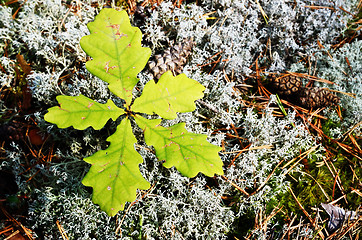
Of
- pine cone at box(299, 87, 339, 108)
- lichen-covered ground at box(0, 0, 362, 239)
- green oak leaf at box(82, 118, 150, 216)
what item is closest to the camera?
green oak leaf at box(82, 118, 150, 216)

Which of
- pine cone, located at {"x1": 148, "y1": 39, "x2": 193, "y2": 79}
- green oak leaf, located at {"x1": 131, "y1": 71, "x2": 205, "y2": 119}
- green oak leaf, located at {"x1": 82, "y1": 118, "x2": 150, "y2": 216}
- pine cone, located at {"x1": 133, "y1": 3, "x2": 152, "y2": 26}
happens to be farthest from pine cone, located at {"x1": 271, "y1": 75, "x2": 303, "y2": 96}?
green oak leaf, located at {"x1": 82, "y1": 118, "x2": 150, "y2": 216}

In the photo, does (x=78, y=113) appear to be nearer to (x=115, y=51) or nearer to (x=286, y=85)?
(x=115, y=51)

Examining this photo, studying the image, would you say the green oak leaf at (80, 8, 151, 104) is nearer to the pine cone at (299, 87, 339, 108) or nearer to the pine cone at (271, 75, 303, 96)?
the pine cone at (271, 75, 303, 96)

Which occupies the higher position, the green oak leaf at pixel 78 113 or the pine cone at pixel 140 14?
the pine cone at pixel 140 14

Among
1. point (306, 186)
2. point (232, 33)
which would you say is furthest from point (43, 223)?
point (232, 33)

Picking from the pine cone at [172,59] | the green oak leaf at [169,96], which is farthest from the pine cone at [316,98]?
the green oak leaf at [169,96]

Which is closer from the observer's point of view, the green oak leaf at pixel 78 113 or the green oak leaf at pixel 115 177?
the green oak leaf at pixel 115 177

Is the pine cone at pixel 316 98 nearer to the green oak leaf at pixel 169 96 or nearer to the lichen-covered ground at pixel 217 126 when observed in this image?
the lichen-covered ground at pixel 217 126
